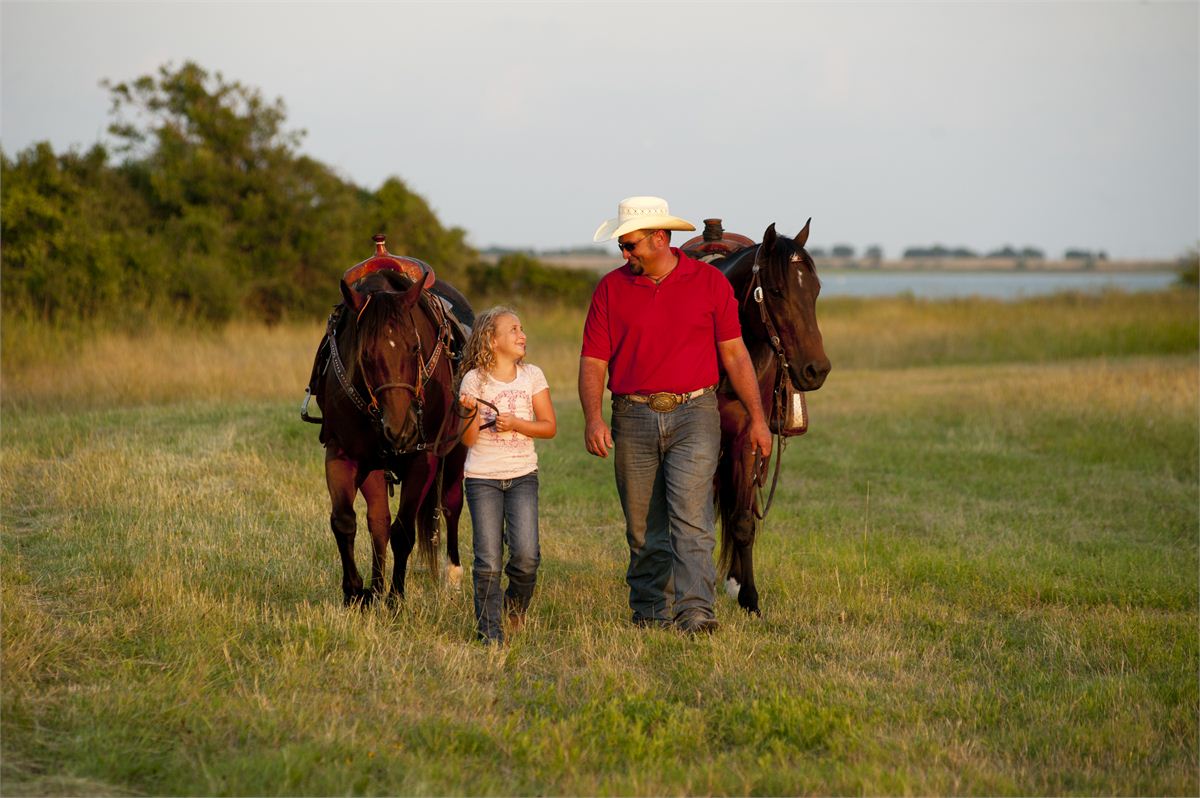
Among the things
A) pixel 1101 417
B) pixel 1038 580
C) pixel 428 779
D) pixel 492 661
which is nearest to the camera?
pixel 428 779

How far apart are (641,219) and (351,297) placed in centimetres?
164

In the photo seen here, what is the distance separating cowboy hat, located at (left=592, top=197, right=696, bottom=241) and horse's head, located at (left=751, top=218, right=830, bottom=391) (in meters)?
0.71

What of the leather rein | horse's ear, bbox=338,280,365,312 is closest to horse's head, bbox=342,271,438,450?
horse's ear, bbox=338,280,365,312

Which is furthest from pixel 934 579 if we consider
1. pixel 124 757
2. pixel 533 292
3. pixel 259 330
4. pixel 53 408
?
pixel 533 292

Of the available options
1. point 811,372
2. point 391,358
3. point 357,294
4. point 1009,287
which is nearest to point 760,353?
point 811,372

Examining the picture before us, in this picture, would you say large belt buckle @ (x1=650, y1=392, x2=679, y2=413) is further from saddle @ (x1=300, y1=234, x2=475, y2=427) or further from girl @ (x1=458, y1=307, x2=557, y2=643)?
saddle @ (x1=300, y1=234, x2=475, y2=427)

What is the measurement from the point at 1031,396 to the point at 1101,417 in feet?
6.61

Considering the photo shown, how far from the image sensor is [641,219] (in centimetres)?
627

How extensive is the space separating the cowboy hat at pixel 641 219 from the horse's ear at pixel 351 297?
1.34 meters

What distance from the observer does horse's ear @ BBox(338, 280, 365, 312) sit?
6569 millimetres

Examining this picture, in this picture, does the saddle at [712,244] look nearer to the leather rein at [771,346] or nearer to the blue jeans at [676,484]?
the leather rein at [771,346]

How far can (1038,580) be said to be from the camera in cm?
803

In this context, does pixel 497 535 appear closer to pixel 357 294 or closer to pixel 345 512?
pixel 345 512

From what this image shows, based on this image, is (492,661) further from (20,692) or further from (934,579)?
(934,579)
